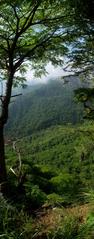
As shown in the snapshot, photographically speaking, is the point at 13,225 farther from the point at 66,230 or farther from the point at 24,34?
the point at 24,34

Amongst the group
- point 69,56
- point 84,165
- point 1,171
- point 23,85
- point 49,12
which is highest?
point 49,12

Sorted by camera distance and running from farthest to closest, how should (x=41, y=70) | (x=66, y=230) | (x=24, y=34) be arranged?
(x=41, y=70) → (x=24, y=34) → (x=66, y=230)

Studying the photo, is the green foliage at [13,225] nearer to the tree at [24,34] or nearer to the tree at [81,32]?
the tree at [24,34]

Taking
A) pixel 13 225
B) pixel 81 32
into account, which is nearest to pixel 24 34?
pixel 81 32

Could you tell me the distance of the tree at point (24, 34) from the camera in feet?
43.5

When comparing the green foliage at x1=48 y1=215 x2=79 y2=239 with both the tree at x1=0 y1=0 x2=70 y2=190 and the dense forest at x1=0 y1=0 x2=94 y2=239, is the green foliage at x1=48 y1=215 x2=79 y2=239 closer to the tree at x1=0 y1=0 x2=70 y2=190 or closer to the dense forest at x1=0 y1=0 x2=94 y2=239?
the dense forest at x1=0 y1=0 x2=94 y2=239

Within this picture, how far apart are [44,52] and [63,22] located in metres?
2.76

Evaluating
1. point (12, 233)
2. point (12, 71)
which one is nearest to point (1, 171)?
point (12, 71)

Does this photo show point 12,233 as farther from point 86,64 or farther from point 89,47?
point 86,64

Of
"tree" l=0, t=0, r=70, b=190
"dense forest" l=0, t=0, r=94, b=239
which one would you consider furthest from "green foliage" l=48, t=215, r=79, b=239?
"tree" l=0, t=0, r=70, b=190

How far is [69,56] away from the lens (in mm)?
17891

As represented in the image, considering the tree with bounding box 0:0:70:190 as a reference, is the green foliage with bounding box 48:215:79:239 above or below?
below

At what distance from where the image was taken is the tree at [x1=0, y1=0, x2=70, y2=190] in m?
13.2

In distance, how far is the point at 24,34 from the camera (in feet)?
50.1
